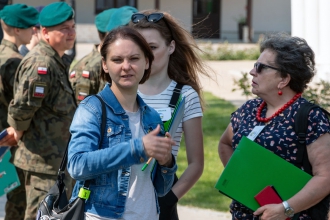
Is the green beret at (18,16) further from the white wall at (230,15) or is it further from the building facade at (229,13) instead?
the white wall at (230,15)

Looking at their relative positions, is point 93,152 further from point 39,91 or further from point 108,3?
point 108,3

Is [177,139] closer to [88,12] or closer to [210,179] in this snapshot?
[210,179]

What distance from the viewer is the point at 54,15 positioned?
556 cm

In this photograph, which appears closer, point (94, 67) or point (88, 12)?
point (94, 67)

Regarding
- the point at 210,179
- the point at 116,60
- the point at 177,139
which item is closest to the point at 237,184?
the point at 177,139

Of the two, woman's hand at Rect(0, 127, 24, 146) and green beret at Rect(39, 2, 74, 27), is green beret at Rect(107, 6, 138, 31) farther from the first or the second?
woman's hand at Rect(0, 127, 24, 146)

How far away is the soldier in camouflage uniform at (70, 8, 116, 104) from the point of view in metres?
6.18

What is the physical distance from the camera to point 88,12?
3891 cm

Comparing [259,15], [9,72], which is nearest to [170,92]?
[9,72]

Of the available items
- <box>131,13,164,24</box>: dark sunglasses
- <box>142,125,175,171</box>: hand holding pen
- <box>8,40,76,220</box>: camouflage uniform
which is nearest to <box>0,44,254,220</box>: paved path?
<box>131,13,164,24</box>: dark sunglasses

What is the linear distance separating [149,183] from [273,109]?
984mm

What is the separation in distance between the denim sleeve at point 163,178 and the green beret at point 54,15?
9.07ft

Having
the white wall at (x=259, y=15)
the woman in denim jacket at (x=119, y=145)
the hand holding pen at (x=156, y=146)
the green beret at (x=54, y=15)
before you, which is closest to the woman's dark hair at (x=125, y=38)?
the woman in denim jacket at (x=119, y=145)

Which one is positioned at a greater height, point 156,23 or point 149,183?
point 156,23
